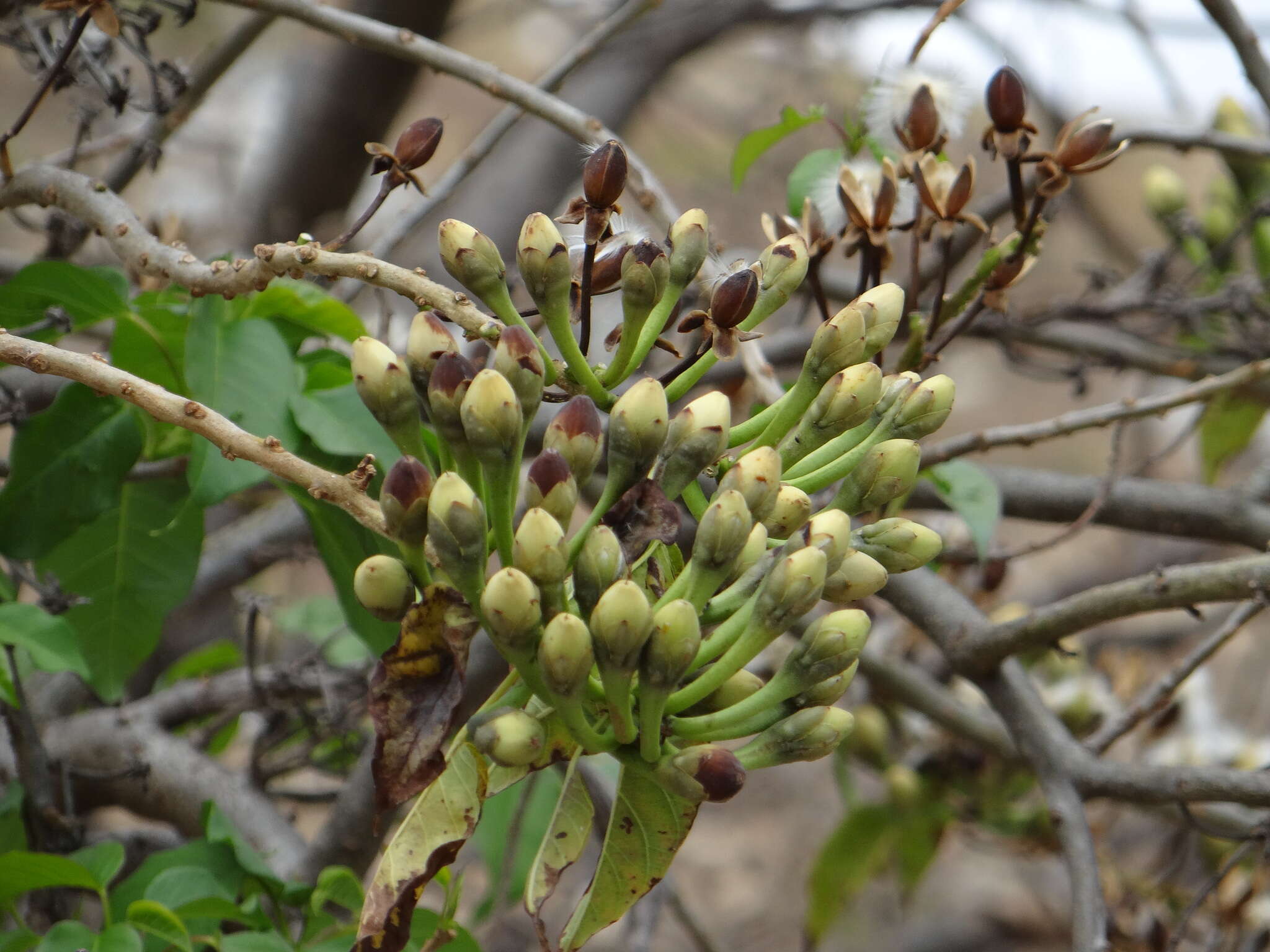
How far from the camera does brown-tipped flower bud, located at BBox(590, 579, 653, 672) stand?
1.92ft

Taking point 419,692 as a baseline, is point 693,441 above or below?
above

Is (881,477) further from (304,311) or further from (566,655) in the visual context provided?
(304,311)

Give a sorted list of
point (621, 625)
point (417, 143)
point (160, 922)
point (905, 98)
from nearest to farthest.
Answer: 1. point (621, 625)
2. point (417, 143)
3. point (160, 922)
4. point (905, 98)

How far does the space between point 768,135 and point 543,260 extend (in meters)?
0.76

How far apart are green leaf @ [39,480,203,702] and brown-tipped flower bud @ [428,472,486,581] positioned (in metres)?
0.67

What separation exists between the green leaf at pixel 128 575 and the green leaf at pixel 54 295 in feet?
0.66

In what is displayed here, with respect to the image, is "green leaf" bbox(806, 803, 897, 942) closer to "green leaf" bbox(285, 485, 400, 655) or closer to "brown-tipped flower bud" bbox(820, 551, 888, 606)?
"green leaf" bbox(285, 485, 400, 655)

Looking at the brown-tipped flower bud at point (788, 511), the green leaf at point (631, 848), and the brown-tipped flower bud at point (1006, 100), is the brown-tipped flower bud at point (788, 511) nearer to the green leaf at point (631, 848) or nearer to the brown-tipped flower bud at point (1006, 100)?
the green leaf at point (631, 848)

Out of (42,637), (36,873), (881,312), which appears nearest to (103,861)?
(36,873)

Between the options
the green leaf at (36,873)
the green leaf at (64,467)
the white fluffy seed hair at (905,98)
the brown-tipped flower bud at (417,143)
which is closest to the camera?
the brown-tipped flower bud at (417,143)

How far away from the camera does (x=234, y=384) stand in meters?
1.04

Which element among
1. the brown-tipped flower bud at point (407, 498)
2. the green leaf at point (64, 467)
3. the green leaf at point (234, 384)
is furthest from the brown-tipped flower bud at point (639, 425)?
the green leaf at point (64, 467)

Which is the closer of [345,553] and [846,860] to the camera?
[345,553]

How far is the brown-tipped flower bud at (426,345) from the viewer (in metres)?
0.68
